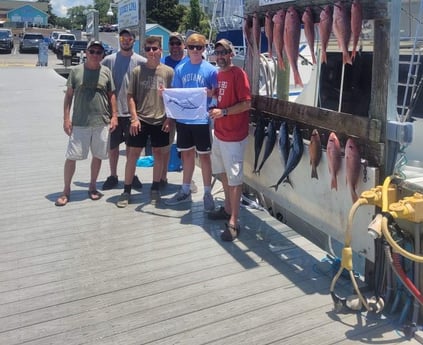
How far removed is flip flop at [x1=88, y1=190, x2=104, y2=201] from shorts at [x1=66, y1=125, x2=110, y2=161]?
45 cm

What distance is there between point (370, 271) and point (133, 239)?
2103mm

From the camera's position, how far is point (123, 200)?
18.0 feet

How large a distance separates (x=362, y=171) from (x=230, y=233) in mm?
1571

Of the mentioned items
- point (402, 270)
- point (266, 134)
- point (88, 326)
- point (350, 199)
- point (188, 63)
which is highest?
point (188, 63)

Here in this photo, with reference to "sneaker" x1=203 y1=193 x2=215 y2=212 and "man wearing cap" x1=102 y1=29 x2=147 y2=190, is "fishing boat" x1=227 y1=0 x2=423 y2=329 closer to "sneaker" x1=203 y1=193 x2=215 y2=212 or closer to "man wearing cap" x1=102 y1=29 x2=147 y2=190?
"sneaker" x1=203 y1=193 x2=215 y2=212

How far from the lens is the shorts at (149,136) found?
5.47 metres

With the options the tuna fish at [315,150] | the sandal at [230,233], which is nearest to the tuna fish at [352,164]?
the tuna fish at [315,150]

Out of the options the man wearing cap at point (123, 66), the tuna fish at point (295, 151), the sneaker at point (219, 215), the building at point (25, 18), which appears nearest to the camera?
the tuna fish at point (295, 151)

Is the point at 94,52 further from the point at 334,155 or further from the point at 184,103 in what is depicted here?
the point at 334,155

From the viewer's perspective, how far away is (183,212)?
→ 17.5 ft

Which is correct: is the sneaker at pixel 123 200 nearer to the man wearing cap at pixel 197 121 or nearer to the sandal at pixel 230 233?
the man wearing cap at pixel 197 121

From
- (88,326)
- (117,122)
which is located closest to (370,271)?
(88,326)

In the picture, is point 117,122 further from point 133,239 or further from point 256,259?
point 256,259

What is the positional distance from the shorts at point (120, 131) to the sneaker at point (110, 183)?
1.21 ft
